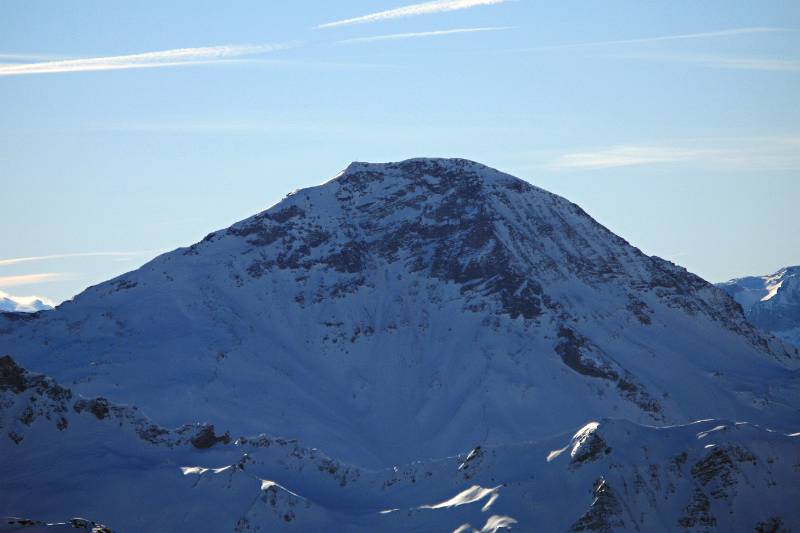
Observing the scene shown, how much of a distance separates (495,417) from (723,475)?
7236 centimetres

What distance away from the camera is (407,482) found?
115625 mm

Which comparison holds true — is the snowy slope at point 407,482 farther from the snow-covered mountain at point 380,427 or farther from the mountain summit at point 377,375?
the mountain summit at point 377,375

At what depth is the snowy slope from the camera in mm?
101688

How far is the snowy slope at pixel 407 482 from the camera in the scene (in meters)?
102

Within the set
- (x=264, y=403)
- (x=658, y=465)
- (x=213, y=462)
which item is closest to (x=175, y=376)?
(x=264, y=403)

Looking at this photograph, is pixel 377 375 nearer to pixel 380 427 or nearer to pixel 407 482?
pixel 380 427

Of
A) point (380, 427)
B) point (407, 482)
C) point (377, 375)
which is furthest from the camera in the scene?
point (377, 375)

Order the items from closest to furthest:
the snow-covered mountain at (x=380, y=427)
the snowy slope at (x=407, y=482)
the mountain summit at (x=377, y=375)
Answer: the snowy slope at (x=407, y=482), the snow-covered mountain at (x=380, y=427), the mountain summit at (x=377, y=375)

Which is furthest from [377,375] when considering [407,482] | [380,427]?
[407,482]

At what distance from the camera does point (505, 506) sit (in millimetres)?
104188

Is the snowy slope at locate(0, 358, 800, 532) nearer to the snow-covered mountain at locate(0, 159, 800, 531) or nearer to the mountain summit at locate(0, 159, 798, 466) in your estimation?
the snow-covered mountain at locate(0, 159, 800, 531)

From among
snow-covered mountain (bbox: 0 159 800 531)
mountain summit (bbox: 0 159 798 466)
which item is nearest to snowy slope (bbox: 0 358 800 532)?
snow-covered mountain (bbox: 0 159 800 531)

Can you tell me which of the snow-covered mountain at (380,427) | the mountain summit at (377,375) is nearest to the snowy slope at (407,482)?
the snow-covered mountain at (380,427)

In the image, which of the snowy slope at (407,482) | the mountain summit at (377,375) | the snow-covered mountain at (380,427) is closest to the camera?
the snowy slope at (407,482)
